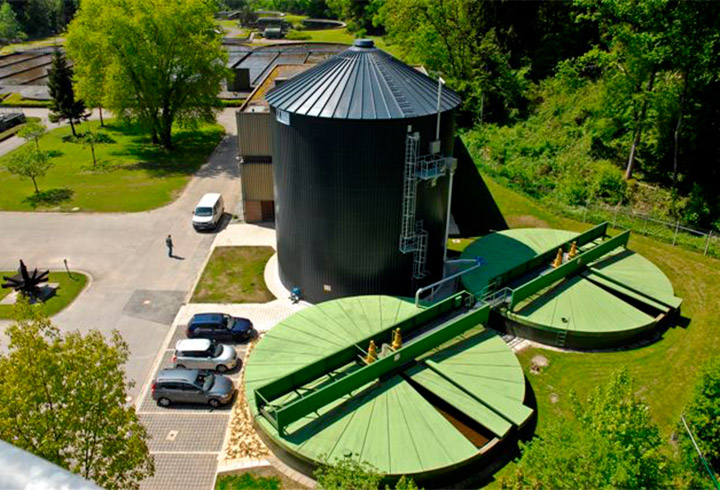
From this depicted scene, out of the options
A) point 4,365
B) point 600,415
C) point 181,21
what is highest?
point 181,21

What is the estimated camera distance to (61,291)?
33688 millimetres

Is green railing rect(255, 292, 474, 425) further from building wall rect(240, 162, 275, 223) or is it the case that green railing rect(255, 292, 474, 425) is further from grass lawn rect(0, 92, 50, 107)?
grass lawn rect(0, 92, 50, 107)

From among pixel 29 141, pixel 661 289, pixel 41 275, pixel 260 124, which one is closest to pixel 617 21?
pixel 661 289

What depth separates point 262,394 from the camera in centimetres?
2181

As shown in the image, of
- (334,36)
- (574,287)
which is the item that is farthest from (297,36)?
(574,287)

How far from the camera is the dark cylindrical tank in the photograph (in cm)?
2742

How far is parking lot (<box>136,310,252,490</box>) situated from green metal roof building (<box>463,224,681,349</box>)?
48.2 ft

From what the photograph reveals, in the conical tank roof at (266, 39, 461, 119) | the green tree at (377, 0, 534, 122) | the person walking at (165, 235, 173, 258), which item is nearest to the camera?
the conical tank roof at (266, 39, 461, 119)

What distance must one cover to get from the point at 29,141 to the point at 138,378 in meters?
41.5

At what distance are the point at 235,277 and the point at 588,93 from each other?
38.9 metres

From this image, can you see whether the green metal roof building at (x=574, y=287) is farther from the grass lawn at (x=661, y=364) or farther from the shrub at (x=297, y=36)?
the shrub at (x=297, y=36)

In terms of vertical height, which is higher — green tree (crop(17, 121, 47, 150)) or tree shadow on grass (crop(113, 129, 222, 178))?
green tree (crop(17, 121, 47, 150))

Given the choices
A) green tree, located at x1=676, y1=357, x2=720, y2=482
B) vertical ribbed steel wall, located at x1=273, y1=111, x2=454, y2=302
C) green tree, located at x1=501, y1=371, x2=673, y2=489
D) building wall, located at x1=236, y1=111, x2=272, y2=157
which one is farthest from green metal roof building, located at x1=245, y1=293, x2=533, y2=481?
building wall, located at x1=236, y1=111, x2=272, y2=157

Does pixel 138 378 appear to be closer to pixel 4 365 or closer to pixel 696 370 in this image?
pixel 4 365
